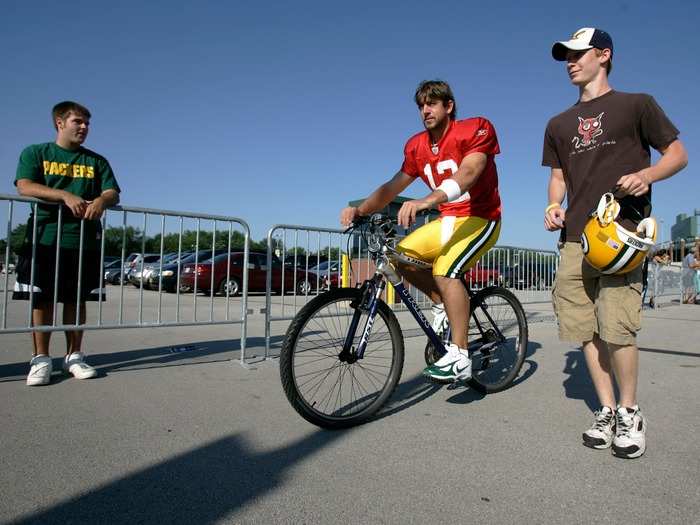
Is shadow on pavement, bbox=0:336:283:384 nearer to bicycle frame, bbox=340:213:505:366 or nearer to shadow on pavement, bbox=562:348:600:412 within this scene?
bicycle frame, bbox=340:213:505:366

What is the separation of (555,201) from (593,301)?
0.62 meters

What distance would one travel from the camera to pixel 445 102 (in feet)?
10.8

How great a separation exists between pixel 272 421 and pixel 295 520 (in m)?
1.18

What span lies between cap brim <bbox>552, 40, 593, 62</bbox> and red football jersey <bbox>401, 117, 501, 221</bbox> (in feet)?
1.78

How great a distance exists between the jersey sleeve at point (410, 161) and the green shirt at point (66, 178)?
2351mm

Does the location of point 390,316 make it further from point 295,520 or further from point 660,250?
point 660,250

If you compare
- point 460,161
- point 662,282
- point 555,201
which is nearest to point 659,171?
point 555,201

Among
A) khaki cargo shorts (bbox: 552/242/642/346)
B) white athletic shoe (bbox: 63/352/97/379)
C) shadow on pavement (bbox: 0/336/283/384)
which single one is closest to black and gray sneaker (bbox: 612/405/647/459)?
khaki cargo shorts (bbox: 552/242/642/346)

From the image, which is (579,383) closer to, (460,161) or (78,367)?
(460,161)

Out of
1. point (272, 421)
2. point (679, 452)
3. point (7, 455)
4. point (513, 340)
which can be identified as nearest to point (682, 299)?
point (513, 340)

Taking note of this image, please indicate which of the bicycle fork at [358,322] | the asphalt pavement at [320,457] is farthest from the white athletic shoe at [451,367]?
the bicycle fork at [358,322]

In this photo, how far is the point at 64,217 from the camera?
3961 millimetres

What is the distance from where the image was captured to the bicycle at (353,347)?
2.73m

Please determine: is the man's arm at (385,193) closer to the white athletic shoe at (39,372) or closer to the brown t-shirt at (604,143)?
the brown t-shirt at (604,143)
